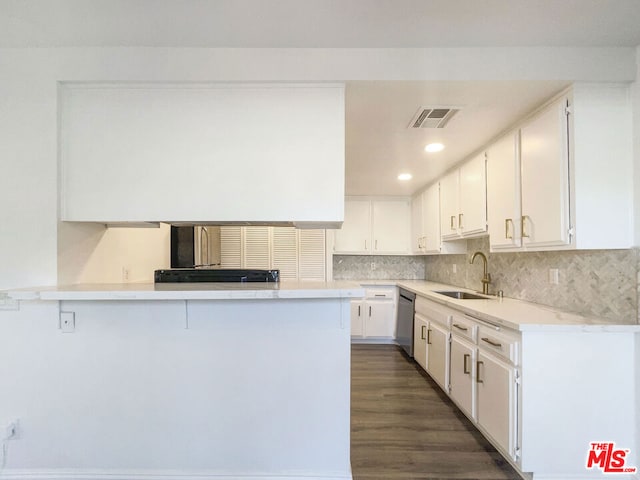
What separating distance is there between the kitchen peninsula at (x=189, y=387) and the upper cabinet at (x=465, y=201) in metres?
1.72

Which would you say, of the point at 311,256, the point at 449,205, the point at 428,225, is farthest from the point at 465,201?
the point at 311,256

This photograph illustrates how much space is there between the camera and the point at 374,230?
495cm

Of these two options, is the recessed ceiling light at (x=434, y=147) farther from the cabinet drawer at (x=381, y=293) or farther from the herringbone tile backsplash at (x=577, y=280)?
the cabinet drawer at (x=381, y=293)

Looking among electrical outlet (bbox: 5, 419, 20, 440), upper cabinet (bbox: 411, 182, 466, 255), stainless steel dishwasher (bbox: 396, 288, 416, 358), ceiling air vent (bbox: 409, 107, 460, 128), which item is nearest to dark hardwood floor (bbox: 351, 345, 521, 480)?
stainless steel dishwasher (bbox: 396, 288, 416, 358)

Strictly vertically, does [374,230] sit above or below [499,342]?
above

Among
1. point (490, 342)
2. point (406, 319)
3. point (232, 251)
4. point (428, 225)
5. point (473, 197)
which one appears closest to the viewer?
point (490, 342)

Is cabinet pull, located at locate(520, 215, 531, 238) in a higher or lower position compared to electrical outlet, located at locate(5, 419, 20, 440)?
higher

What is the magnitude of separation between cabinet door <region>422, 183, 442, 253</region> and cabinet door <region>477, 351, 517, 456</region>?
1.96m

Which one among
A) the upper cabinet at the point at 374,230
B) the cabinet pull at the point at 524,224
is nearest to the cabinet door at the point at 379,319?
the upper cabinet at the point at 374,230

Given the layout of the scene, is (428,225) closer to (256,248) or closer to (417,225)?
(417,225)

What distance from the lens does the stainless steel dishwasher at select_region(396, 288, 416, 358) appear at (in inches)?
152

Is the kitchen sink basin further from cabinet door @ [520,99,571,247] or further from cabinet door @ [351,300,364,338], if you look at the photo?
Result: cabinet door @ [351,300,364,338]

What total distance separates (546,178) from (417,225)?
273 cm

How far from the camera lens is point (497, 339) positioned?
193 centimetres
